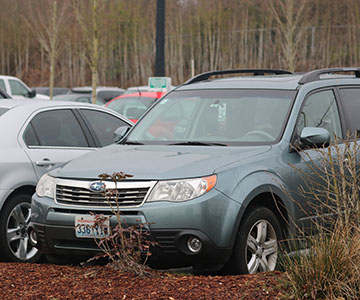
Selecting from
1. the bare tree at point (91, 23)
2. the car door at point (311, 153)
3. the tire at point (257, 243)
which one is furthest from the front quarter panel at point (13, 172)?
the bare tree at point (91, 23)

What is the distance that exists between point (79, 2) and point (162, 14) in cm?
1050

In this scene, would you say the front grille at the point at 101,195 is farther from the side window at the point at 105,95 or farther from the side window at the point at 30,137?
the side window at the point at 105,95

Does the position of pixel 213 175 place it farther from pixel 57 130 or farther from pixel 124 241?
pixel 57 130

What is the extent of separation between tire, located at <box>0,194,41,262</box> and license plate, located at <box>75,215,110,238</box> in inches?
49.5

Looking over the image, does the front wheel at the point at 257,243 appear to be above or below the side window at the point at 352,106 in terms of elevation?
below

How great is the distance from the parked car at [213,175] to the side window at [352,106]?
0.07 ft

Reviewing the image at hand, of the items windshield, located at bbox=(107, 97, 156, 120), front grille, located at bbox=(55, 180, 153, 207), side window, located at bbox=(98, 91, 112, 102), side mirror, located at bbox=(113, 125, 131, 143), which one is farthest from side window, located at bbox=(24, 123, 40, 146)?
side window, located at bbox=(98, 91, 112, 102)

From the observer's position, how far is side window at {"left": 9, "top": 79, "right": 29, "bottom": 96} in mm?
26094

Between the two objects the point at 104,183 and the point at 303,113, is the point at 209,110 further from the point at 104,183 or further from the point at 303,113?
the point at 104,183

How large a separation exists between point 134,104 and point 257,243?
42.0ft

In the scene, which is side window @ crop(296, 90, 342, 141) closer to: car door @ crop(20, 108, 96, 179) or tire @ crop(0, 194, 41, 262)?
car door @ crop(20, 108, 96, 179)

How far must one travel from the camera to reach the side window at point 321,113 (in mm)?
7031

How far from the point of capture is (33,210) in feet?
20.9

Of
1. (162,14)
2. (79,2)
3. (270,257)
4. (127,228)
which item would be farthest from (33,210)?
(79,2)
